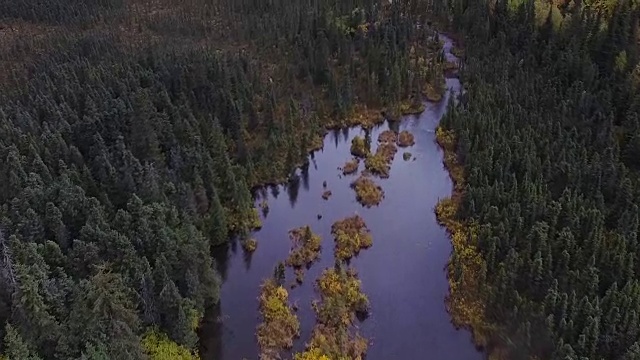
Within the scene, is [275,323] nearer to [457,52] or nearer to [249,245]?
[249,245]

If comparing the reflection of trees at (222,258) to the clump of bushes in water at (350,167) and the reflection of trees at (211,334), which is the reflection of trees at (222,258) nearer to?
the reflection of trees at (211,334)

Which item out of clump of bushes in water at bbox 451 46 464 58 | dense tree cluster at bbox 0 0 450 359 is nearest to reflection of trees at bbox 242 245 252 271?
dense tree cluster at bbox 0 0 450 359

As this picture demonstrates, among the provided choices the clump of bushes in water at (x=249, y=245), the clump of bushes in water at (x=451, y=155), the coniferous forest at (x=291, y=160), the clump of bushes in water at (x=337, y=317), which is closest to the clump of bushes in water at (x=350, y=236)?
the clump of bushes in water at (x=337, y=317)

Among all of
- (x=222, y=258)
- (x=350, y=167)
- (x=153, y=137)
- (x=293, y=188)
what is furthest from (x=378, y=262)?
(x=153, y=137)

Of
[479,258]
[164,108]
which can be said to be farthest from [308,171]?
[479,258]

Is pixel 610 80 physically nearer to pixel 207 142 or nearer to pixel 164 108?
pixel 207 142

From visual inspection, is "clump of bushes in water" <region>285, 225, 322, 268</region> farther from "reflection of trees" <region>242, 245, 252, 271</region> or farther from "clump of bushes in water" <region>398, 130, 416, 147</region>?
"clump of bushes in water" <region>398, 130, 416, 147</region>
